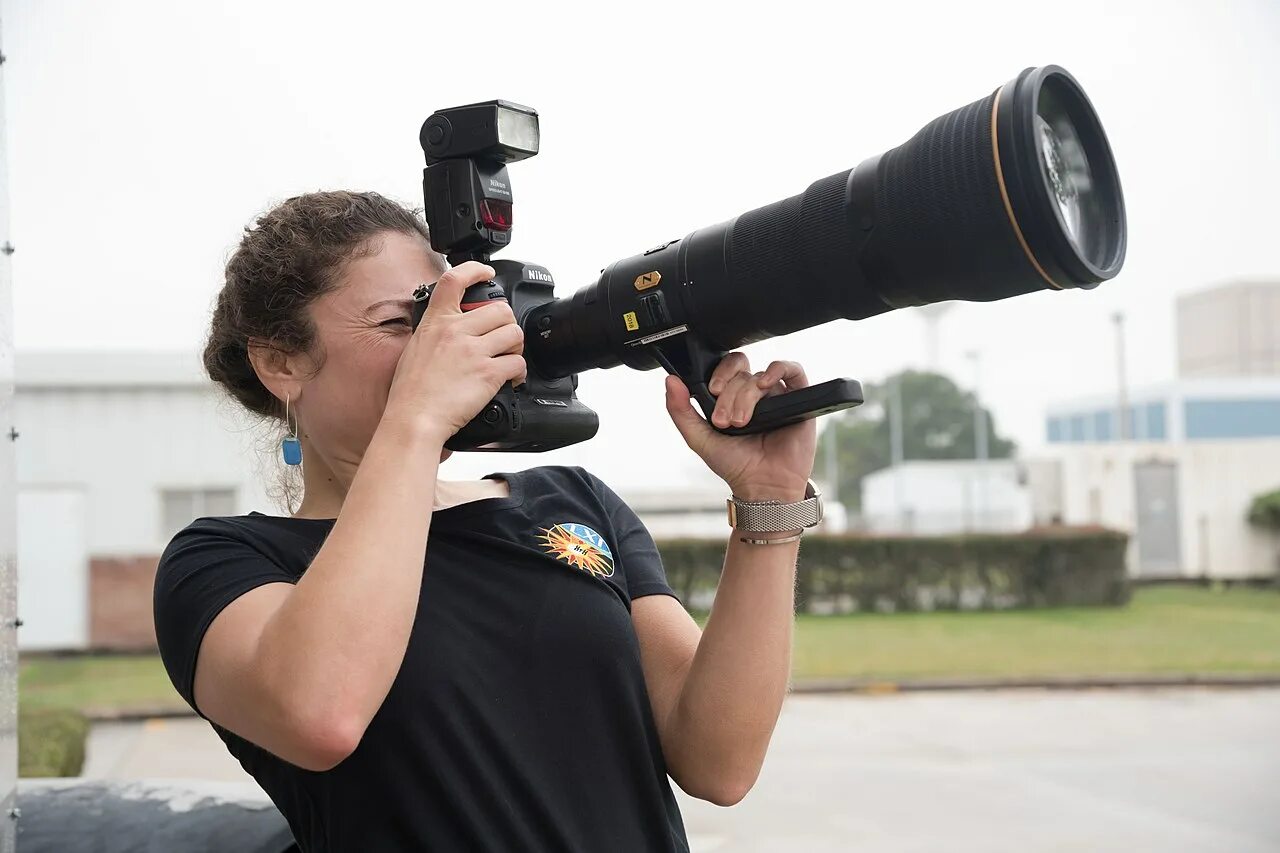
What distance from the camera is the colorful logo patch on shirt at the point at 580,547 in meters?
1.27

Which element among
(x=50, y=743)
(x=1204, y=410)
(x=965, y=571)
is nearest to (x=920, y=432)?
(x=1204, y=410)

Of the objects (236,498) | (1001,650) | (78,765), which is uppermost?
(236,498)

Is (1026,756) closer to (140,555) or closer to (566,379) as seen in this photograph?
(566,379)

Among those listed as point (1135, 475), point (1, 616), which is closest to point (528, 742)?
point (1, 616)

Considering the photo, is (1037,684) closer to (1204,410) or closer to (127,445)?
(127,445)

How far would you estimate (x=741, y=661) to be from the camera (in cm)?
125

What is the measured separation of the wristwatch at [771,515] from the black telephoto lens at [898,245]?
166 mm

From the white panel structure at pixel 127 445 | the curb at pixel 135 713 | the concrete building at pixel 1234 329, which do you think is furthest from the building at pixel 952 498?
the concrete building at pixel 1234 329

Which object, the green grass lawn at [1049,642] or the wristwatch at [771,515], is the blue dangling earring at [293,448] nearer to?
the wristwatch at [771,515]

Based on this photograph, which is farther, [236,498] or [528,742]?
[236,498]

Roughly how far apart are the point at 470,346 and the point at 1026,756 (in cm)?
668

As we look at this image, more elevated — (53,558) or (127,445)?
(127,445)

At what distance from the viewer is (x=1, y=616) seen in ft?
4.38

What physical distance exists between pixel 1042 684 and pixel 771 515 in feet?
29.7
